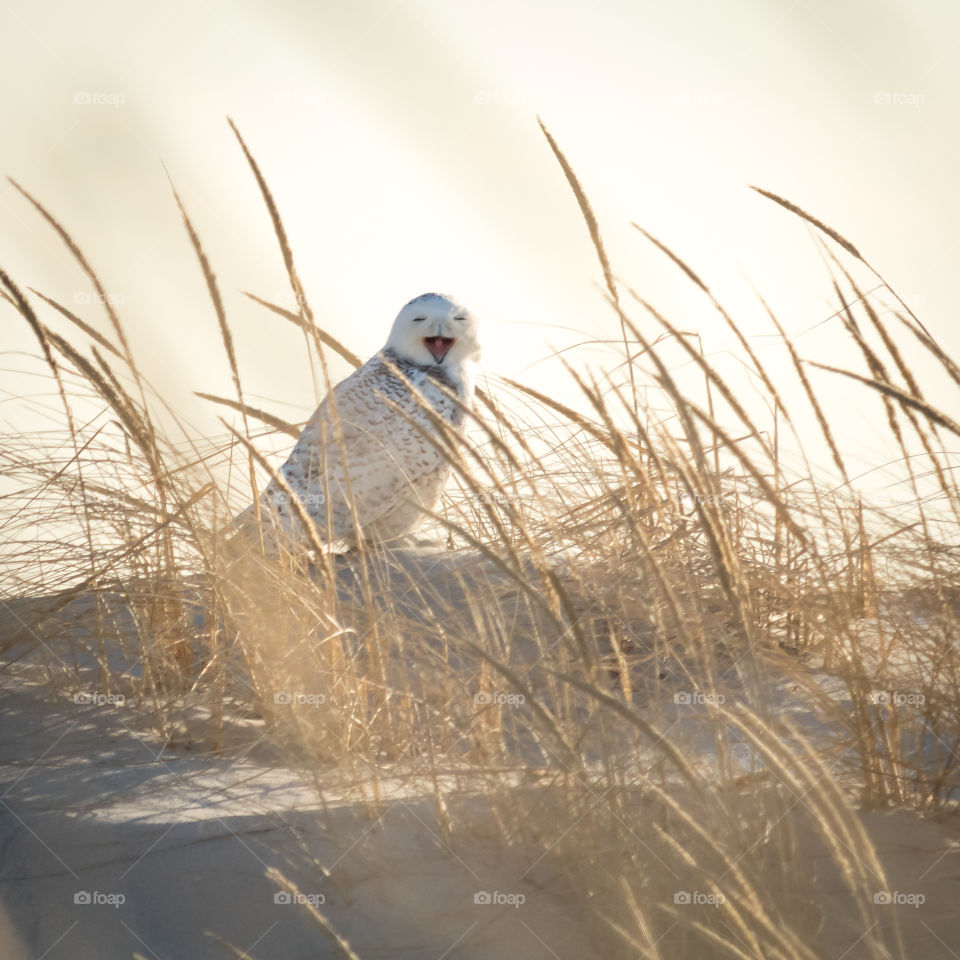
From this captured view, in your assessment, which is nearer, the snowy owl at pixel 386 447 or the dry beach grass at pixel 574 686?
the dry beach grass at pixel 574 686

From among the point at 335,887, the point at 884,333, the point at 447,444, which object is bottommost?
the point at 335,887

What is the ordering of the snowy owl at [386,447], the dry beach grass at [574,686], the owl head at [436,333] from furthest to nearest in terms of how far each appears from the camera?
1. the owl head at [436,333]
2. the snowy owl at [386,447]
3. the dry beach grass at [574,686]

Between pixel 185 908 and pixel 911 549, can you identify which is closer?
pixel 185 908

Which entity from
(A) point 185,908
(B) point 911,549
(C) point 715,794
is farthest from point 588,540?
(A) point 185,908

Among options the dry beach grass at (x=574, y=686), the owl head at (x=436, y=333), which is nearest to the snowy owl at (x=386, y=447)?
the owl head at (x=436, y=333)

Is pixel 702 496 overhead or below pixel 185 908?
overhead

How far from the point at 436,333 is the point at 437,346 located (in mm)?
141

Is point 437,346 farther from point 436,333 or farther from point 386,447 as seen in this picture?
point 386,447

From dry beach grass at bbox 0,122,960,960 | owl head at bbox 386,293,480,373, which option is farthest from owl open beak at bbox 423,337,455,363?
dry beach grass at bbox 0,122,960,960

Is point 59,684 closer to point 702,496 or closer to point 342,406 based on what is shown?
point 342,406

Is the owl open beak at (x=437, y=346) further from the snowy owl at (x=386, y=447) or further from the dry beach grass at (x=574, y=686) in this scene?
the dry beach grass at (x=574, y=686)

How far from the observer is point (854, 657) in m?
1.73

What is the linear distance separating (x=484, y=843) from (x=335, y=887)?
0.86 ft

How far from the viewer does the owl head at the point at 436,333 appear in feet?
13.3
